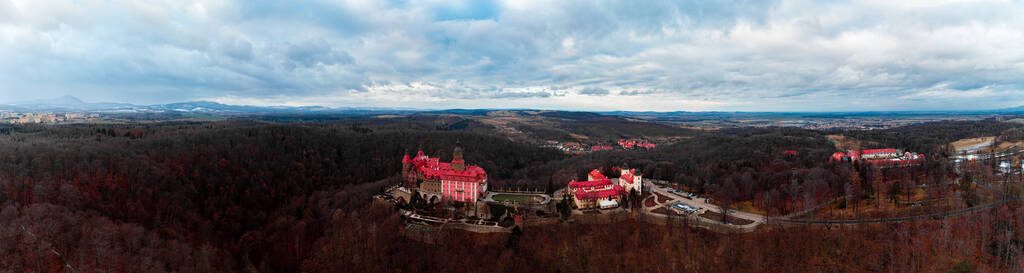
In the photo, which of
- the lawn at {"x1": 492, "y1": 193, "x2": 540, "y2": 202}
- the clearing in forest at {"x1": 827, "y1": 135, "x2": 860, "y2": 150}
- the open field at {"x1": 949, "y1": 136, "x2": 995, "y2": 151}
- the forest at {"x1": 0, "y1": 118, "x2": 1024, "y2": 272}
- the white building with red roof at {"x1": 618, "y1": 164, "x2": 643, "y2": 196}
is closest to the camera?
the forest at {"x1": 0, "y1": 118, "x2": 1024, "y2": 272}

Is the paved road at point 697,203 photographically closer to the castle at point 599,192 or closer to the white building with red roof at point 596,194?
the castle at point 599,192

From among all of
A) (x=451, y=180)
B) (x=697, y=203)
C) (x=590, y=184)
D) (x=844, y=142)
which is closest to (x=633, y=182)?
(x=590, y=184)

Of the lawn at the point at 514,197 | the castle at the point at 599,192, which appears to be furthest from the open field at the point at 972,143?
the lawn at the point at 514,197

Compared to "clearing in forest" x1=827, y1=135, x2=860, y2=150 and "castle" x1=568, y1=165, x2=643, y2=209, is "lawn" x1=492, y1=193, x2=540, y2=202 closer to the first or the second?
"castle" x1=568, y1=165, x2=643, y2=209

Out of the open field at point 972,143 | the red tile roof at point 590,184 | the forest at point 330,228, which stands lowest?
the forest at point 330,228

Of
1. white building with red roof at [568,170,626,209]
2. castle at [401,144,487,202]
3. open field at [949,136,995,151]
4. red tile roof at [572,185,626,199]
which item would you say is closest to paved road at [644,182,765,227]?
white building with red roof at [568,170,626,209]
